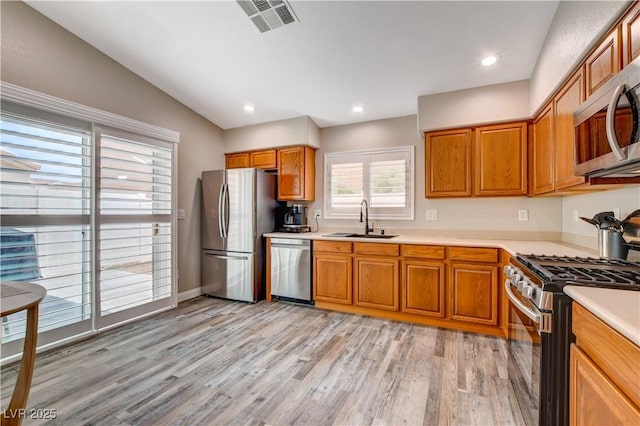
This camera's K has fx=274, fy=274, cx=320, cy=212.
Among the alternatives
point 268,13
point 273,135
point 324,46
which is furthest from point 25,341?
point 273,135

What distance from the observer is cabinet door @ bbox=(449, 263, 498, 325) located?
8.61 feet

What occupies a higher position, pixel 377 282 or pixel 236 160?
pixel 236 160

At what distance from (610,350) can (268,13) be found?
277 cm

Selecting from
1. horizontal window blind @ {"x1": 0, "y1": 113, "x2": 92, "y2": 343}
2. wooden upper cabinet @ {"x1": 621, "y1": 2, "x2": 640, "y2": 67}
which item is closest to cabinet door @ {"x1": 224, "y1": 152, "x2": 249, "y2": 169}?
horizontal window blind @ {"x1": 0, "y1": 113, "x2": 92, "y2": 343}

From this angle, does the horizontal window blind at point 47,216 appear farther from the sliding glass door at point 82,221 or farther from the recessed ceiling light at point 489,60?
the recessed ceiling light at point 489,60

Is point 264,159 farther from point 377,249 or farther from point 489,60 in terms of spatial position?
point 489,60

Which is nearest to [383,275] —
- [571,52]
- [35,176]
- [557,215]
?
[557,215]

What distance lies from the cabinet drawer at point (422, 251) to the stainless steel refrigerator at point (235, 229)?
1.92 m

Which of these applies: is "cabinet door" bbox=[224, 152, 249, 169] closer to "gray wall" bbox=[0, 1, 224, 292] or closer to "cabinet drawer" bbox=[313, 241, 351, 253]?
"gray wall" bbox=[0, 1, 224, 292]

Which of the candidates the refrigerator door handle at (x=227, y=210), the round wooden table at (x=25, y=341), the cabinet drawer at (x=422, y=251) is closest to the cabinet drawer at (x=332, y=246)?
the cabinet drawer at (x=422, y=251)

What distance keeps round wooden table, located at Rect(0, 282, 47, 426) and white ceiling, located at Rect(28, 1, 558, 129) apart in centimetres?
231

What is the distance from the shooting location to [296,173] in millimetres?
3934

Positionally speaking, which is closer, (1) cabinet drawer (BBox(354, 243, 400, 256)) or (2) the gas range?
(2) the gas range

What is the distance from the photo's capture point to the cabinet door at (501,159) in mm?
2789
